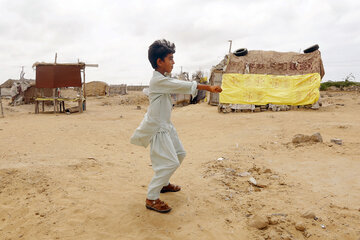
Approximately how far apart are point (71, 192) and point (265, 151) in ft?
11.9

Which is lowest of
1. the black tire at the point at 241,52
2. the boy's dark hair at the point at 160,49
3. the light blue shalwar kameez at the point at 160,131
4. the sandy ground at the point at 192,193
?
the sandy ground at the point at 192,193

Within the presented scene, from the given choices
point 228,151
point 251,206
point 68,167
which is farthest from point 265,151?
point 68,167

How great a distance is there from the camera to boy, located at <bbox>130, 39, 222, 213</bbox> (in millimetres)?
2467

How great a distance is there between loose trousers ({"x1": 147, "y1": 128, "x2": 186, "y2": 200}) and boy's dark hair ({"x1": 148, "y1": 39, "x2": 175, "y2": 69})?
0.77 m

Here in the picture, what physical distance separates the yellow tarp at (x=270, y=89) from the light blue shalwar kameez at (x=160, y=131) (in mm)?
9198

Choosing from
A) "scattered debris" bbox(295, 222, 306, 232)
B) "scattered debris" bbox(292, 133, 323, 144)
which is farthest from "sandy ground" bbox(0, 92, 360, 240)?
"scattered debris" bbox(292, 133, 323, 144)

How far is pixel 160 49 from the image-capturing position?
253 cm

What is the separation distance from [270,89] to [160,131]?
394 inches

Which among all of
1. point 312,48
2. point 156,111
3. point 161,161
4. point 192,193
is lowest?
point 192,193

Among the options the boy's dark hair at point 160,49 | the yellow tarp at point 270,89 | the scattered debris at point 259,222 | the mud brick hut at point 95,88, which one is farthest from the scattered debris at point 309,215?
the mud brick hut at point 95,88

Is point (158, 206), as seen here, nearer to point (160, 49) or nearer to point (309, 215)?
point (309, 215)

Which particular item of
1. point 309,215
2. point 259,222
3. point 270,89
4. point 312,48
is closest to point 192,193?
point 259,222

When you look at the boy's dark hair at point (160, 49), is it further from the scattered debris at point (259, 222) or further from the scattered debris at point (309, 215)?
the scattered debris at point (309, 215)

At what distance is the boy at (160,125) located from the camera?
2.47 meters
